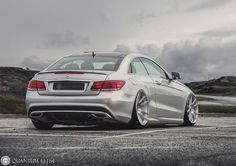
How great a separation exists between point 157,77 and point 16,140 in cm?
479

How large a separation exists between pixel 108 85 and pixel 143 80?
1048 mm

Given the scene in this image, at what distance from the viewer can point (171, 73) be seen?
12.0 meters

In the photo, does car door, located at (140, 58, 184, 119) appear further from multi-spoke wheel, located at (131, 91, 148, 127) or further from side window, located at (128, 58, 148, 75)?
multi-spoke wheel, located at (131, 91, 148, 127)

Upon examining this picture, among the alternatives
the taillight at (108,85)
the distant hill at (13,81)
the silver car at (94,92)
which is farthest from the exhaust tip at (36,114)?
the distant hill at (13,81)

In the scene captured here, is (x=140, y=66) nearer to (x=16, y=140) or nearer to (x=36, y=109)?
(x=36, y=109)

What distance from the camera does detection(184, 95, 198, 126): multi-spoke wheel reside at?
484 inches

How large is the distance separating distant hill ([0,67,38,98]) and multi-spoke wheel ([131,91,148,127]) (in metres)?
39.7

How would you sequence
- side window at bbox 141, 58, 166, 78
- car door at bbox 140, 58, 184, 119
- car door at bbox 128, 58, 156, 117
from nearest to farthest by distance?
car door at bbox 128, 58, 156, 117 < car door at bbox 140, 58, 184, 119 < side window at bbox 141, 58, 166, 78

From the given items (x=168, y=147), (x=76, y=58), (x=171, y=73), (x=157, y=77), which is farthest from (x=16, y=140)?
(x=171, y=73)

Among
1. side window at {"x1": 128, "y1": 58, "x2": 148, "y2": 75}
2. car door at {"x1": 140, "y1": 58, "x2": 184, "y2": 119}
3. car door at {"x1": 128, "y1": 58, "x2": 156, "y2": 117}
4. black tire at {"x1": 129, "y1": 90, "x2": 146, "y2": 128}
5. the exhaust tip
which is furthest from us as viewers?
car door at {"x1": 140, "y1": 58, "x2": 184, "y2": 119}

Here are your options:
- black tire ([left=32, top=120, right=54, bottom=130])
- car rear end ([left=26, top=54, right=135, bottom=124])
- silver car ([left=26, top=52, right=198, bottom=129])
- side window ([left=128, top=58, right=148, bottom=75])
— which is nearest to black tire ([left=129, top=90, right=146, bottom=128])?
silver car ([left=26, top=52, right=198, bottom=129])

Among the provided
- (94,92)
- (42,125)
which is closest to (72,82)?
(94,92)

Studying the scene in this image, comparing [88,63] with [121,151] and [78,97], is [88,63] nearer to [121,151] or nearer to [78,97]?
[78,97]

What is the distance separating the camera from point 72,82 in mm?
9594
